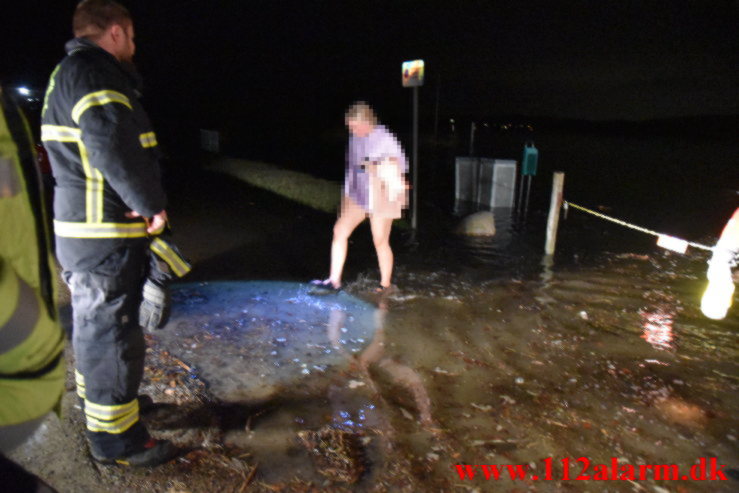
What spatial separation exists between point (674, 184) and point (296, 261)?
1606cm

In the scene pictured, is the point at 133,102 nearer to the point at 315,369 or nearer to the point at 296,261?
the point at 315,369

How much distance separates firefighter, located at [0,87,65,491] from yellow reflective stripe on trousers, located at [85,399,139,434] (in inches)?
52.7

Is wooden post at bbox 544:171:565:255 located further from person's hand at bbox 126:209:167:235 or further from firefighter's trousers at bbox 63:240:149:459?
firefighter's trousers at bbox 63:240:149:459

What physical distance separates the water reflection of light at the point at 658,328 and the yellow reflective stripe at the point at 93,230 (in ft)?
15.1

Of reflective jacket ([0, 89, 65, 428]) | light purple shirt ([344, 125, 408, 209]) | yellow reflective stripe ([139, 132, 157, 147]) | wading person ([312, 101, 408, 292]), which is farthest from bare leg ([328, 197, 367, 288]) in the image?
reflective jacket ([0, 89, 65, 428])

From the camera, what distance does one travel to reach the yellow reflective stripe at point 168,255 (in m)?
2.80

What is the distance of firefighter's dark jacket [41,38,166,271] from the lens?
7.88 ft

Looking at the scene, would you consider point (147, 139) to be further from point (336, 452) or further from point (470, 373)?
point (470, 373)

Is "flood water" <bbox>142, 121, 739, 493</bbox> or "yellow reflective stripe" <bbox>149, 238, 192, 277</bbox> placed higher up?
"yellow reflective stripe" <bbox>149, 238, 192, 277</bbox>

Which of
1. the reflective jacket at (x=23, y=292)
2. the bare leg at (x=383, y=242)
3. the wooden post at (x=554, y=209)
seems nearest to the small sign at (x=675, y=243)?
the wooden post at (x=554, y=209)

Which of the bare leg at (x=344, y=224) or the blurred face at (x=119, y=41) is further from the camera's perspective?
the bare leg at (x=344, y=224)

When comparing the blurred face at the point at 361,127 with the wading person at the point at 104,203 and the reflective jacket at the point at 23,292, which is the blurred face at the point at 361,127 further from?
the reflective jacket at the point at 23,292

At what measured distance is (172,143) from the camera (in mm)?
21891

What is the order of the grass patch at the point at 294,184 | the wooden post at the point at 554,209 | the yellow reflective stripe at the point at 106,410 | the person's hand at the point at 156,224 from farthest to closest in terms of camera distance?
the grass patch at the point at 294,184 → the wooden post at the point at 554,209 → the person's hand at the point at 156,224 → the yellow reflective stripe at the point at 106,410
